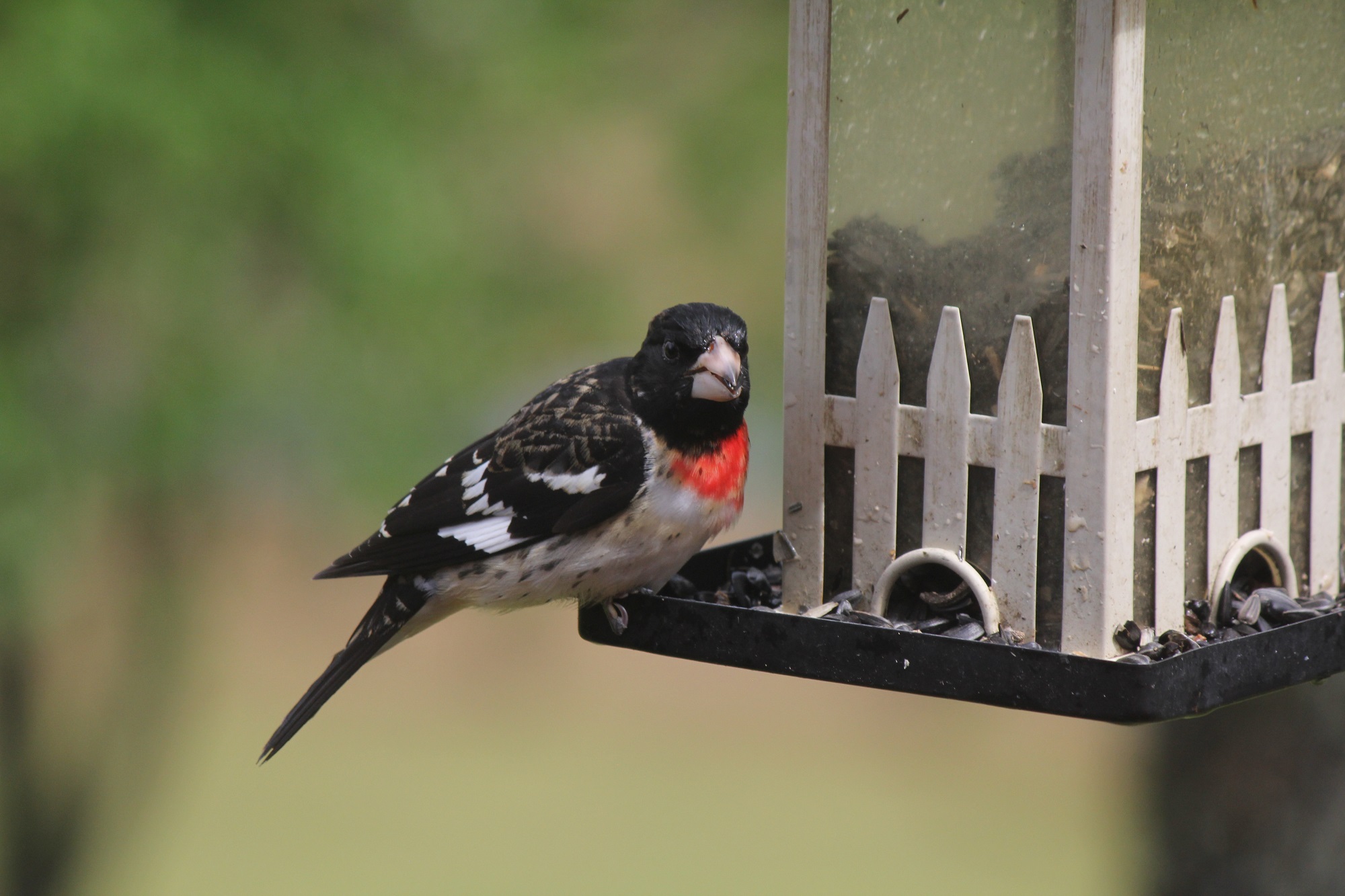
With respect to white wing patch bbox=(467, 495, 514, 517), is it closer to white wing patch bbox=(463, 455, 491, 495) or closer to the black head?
white wing patch bbox=(463, 455, 491, 495)

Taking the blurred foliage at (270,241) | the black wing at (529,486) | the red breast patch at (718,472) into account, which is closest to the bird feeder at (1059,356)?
the red breast patch at (718,472)

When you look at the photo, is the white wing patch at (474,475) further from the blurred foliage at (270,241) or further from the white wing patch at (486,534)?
the blurred foliage at (270,241)

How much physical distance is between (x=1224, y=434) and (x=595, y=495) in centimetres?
144

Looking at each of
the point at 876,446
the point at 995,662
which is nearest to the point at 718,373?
the point at 876,446

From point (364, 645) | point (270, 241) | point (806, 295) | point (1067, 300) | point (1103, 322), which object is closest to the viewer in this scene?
point (1103, 322)

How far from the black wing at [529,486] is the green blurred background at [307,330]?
6.05 feet

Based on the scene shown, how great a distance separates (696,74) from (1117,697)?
4.49 metres

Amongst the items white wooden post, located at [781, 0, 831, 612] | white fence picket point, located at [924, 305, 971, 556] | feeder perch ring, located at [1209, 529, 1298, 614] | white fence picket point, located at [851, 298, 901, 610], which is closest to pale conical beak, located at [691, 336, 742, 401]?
white wooden post, located at [781, 0, 831, 612]

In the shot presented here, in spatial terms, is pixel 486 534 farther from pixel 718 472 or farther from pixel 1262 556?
pixel 1262 556

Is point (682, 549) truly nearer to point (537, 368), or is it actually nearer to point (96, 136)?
point (96, 136)

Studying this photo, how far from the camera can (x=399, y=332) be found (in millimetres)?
5789

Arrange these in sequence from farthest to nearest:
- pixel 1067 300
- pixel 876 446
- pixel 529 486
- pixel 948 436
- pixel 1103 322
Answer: pixel 529 486
pixel 876 446
pixel 948 436
pixel 1067 300
pixel 1103 322

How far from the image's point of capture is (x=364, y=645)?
151 inches

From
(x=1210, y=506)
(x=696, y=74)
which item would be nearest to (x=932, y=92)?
(x=1210, y=506)
